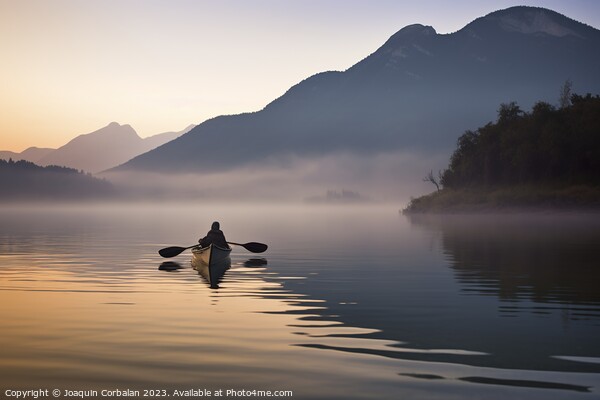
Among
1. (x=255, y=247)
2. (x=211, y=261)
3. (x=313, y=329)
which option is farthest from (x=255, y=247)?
(x=313, y=329)

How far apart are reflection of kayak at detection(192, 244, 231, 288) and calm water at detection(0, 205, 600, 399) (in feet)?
2.01

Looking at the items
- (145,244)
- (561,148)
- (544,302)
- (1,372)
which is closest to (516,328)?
(544,302)

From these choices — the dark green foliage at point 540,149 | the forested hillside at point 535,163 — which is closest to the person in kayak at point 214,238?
the forested hillside at point 535,163

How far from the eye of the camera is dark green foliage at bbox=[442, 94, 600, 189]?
4673 inches

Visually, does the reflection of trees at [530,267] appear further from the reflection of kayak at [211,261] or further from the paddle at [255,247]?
the paddle at [255,247]

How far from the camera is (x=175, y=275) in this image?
31938 millimetres

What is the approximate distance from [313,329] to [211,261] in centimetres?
1620

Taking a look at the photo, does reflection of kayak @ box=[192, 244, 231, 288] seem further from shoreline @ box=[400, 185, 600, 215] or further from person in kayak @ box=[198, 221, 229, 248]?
shoreline @ box=[400, 185, 600, 215]

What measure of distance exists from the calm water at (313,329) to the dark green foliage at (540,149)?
90503 millimetres

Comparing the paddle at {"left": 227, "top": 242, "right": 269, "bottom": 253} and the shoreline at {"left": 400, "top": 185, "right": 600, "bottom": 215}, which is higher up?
the shoreline at {"left": 400, "top": 185, "right": 600, "bottom": 215}

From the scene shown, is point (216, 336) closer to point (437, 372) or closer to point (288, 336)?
point (288, 336)

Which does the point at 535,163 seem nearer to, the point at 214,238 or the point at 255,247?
the point at 255,247

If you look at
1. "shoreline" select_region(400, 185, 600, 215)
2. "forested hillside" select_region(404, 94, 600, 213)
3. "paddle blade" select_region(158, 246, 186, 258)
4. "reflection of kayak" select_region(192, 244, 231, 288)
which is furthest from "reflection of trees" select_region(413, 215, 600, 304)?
"forested hillside" select_region(404, 94, 600, 213)

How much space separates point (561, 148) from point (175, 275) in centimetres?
10092
